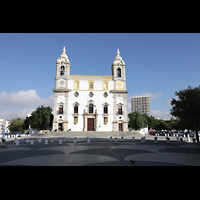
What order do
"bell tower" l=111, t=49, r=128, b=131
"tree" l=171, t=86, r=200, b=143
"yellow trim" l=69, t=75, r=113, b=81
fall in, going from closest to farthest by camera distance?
"tree" l=171, t=86, r=200, b=143, "bell tower" l=111, t=49, r=128, b=131, "yellow trim" l=69, t=75, r=113, b=81

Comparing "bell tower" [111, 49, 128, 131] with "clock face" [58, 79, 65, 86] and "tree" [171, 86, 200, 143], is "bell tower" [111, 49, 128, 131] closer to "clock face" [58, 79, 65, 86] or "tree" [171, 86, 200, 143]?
"clock face" [58, 79, 65, 86]

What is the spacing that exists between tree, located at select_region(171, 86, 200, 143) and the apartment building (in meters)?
125

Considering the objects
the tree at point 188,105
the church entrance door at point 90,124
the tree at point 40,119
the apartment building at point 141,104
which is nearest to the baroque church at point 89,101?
the church entrance door at point 90,124

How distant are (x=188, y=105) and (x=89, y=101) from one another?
2561cm

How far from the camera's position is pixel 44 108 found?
137 ft

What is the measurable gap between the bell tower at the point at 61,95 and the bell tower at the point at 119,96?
12138 millimetres

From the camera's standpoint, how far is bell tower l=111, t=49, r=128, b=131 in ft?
122

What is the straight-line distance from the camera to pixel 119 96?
3866 centimetres

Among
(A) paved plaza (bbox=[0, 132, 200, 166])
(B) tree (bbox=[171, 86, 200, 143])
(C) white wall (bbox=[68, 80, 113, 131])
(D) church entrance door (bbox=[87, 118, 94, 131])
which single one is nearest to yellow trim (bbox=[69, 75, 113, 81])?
(C) white wall (bbox=[68, 80, 113, 131])

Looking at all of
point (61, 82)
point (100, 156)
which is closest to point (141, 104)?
point (61, 82)
